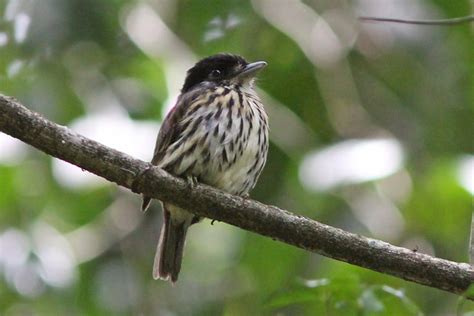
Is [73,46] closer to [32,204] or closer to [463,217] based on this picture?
[32,204]

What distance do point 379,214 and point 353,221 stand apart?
0.90 feet

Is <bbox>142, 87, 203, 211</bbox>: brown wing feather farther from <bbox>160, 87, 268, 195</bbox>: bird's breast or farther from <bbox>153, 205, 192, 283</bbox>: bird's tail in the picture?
<bbox>153, 205, 192, 283</bbox>: bird's tail

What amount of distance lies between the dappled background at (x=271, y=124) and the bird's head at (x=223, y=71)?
1.57ft

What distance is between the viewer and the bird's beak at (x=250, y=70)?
5.13 m

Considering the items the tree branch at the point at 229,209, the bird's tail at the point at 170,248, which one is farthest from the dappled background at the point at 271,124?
the tree branch at the point at 229,209

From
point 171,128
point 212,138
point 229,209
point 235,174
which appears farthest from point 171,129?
Result: point 229,209

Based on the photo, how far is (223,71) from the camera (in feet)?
17.3

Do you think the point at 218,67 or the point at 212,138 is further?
the point at 218,67

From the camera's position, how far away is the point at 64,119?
584 cm

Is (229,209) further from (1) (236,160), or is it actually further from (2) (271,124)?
(2) (271,124)

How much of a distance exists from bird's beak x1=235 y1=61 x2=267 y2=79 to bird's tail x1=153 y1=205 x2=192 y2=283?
691mm

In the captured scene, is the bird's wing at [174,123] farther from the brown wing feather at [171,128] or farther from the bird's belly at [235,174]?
the bird's belly at [235,174]

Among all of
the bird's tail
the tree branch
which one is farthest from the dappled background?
the tree branch

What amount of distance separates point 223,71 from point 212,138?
0.69m
